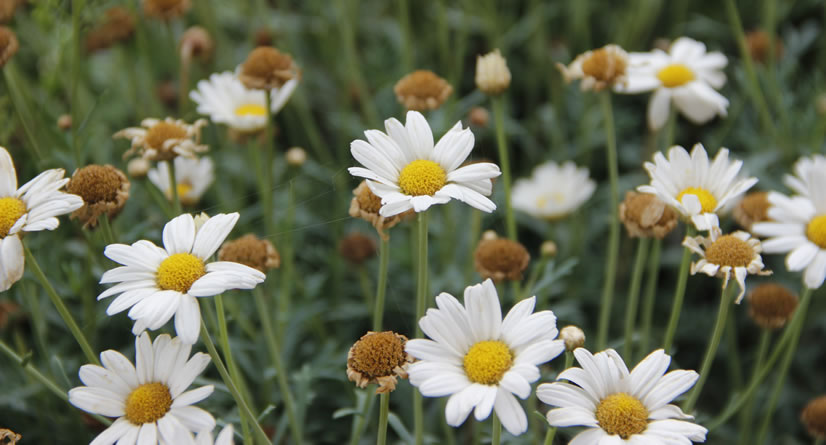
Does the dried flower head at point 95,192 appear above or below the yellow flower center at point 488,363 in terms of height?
below

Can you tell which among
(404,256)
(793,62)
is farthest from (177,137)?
(793,62)

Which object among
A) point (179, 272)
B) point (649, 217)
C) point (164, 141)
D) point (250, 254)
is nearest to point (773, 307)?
point (649, 217)

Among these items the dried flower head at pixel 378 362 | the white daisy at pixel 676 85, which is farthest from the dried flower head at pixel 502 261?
the white daisy at pixel 676 85

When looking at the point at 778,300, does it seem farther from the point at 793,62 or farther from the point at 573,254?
the point at 793,62

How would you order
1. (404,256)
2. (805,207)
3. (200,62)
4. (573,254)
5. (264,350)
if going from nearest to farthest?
(805,207) < (264,350) < (404,256) < (573,254) < (200,62)

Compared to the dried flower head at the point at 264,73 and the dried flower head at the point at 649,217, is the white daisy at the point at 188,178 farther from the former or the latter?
the dried flower head at the point at 649,217

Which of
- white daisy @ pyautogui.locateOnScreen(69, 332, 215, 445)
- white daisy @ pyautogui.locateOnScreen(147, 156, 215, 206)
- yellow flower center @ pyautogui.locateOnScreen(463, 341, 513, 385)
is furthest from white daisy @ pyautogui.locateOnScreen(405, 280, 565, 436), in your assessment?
white daisy @ pyautogui.locateOnScreen(147, 156, 215, 206)

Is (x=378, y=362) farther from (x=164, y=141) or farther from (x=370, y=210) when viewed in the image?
(x=164, y=141)
